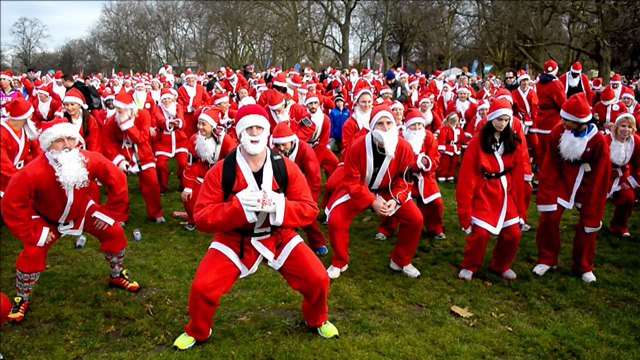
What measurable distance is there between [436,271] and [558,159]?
6.42 feet

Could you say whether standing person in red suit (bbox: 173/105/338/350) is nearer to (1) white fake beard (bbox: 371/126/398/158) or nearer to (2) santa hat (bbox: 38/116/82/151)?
(1) white fake beard (bbox: 371/126/398/158)

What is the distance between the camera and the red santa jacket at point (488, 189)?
16.9 feet

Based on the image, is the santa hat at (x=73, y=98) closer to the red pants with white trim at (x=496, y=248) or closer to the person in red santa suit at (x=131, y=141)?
the person in red santa suit at (x=131, y=141)

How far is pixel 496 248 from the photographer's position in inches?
219

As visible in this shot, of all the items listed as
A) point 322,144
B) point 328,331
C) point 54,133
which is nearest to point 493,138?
point 328,331

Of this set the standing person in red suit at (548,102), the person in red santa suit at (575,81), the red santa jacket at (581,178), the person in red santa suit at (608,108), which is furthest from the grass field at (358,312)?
the person in red santa suit at (575,81)

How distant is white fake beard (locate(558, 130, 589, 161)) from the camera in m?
5.16

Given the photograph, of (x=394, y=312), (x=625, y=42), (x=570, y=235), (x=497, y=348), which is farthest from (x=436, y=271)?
(x=625, y=42)

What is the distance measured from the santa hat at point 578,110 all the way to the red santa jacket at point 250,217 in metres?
3.20

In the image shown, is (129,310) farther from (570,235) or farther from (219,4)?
(219,4)

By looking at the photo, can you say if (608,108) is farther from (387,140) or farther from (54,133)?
(54,133)

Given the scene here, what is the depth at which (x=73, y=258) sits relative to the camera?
21.0 feet

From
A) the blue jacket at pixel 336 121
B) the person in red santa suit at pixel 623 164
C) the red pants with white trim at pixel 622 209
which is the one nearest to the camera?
the person in red santa suit at pixel 623 164

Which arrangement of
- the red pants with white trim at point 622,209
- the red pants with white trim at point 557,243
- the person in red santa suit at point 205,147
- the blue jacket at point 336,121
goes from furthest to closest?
the blue jacket at point 336,121 → the red pants with white trim at point 622,209 → the person in red santa suit at point 205,147 → the red pants with white trim at point 557,243
